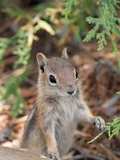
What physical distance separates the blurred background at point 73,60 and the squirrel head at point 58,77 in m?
0.91

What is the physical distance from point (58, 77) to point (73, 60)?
3.06 meters

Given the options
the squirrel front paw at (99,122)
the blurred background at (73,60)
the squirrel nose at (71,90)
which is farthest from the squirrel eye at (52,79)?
the blurred background at (73,60)

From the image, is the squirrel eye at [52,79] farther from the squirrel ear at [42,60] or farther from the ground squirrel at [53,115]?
the squirrel ear at [42,60]

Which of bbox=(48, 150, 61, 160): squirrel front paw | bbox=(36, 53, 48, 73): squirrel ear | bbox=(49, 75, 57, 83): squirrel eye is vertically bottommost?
bbox=(48, 150, 61, 160): squirrel front paw

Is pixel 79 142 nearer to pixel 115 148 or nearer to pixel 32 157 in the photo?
pixel 115 148

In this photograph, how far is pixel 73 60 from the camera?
7.88 metres

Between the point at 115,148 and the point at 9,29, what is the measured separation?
10.6 feet

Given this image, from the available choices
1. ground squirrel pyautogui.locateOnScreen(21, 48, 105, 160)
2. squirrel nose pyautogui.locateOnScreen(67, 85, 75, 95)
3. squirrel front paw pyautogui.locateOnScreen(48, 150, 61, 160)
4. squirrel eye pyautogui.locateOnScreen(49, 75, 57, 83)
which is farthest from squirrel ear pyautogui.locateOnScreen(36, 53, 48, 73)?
squirrel front paw pyautogui.locateOnScreen(48, 150, 61, 160)

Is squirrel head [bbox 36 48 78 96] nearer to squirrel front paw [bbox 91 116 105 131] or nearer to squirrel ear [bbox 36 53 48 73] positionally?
squirrel ear [bbox 36 53 48 73]

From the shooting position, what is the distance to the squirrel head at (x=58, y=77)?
477cm

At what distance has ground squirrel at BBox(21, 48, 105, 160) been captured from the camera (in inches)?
197

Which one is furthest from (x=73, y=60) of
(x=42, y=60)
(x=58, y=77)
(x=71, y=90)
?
(x=71, y=90)

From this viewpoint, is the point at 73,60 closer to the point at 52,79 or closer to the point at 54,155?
the point at 52,79

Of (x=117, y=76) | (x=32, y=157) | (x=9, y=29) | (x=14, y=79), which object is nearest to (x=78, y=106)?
(x=32, y=157)
